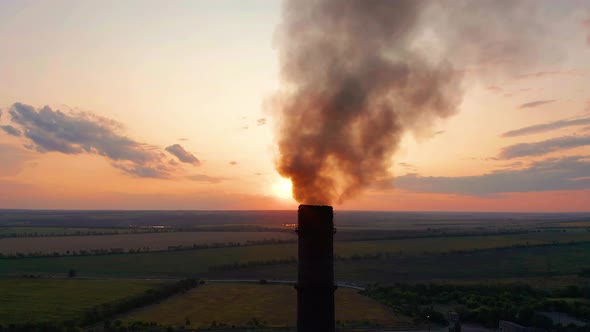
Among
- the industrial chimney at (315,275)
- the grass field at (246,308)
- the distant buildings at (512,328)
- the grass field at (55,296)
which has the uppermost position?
the industrial chimney at (315,275)

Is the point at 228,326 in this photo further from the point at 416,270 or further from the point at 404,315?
the point at 416,270

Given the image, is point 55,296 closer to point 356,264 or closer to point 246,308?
point 246,308

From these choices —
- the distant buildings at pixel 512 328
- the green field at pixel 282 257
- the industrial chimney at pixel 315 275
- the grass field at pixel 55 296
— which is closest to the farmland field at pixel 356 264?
the green field at pixel 282 257

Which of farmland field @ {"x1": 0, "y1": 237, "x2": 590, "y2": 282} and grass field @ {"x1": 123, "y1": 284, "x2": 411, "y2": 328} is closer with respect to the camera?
grass field @ {"x1": 123, "y1": 284, "x2": 411, "y2": 328}

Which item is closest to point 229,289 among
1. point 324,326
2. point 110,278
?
point 110,278

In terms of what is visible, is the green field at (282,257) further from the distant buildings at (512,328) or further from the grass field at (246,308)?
the distant buildings at (512,328)

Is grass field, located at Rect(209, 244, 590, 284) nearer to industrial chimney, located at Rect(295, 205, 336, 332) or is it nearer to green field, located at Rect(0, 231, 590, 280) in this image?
green field, located at Rect(0, 231, 590, 280)

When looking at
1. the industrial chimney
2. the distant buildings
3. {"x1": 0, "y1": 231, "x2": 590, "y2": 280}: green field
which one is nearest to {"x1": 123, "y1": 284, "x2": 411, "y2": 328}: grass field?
the distant buildings

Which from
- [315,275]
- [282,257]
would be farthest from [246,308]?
[282,257]
